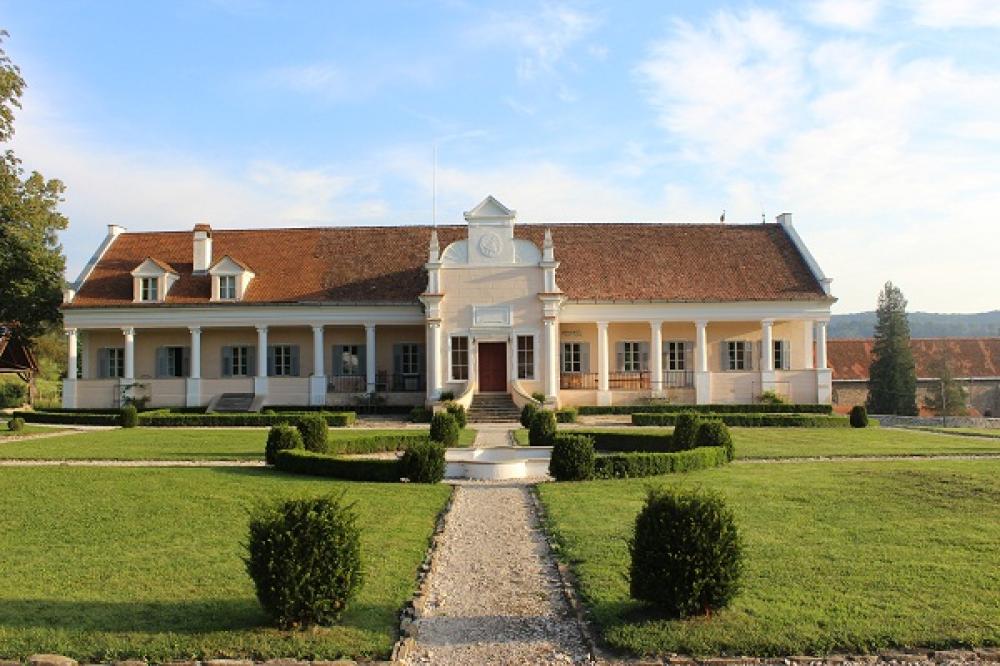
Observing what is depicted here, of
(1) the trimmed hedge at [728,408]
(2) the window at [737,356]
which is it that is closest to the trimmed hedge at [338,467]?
(1) the trimmed hedge at [728,408]

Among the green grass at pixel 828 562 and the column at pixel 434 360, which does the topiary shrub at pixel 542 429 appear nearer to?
the green grass at pixel 828 562

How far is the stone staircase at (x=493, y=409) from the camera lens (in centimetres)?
3428

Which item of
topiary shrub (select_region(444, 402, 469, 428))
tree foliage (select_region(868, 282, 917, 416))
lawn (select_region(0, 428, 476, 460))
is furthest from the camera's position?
tree foliage (select_region(868, 282, 917, 416))

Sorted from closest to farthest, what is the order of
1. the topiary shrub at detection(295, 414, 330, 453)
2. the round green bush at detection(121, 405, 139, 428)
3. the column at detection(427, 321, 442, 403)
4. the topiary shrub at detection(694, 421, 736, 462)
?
the topiary shrub at detection(694, 421, 736, 462), the topiary shrub at detection(295, 414, 330, 453), the round green bush at detection(121, 405, 139, 428), the column at detection(427, 321, 442, 403)

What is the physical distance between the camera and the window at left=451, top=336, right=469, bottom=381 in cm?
3706

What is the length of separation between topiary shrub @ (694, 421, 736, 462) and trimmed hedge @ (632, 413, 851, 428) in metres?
10.4

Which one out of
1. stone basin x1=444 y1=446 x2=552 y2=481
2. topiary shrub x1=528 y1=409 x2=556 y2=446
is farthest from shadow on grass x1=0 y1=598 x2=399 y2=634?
topiary shrub x1=528 y1=409 x2=556 y2=446

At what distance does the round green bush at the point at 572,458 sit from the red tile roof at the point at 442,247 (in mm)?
21204

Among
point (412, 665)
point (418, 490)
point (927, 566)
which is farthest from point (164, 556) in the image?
point (927, 566)

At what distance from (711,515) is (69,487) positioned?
12.7 m

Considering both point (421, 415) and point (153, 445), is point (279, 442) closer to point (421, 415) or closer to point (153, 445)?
point (153, 445)

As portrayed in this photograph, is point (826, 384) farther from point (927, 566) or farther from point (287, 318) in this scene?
point (927, 566)

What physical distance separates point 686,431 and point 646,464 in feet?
9.56

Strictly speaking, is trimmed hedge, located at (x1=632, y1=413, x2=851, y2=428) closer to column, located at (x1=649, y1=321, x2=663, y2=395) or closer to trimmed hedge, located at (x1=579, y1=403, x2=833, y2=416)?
trimmed hedge, located at (x1=579, y1=403, x2=833, y2=416)
